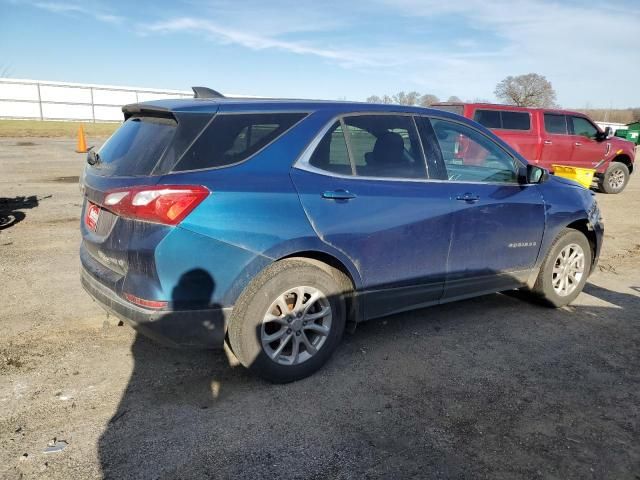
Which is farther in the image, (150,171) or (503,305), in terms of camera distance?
(503,305)

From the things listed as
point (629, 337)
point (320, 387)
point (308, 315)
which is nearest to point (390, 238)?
point (308, 315)

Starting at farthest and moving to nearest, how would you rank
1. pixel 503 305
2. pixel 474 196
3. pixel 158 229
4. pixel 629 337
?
pixel 503 305, pixel 629 337, pixel 474 196, pixel 158 229

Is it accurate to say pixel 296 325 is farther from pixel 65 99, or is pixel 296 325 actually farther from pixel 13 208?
pixel 65 99

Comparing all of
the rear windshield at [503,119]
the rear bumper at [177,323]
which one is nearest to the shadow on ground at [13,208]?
the rear bumper at [177,323]

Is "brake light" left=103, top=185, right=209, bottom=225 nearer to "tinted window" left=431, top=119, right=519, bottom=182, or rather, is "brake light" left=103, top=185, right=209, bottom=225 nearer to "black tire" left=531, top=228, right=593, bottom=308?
"tinted window" left=431, top=119, right=519, bottom=182

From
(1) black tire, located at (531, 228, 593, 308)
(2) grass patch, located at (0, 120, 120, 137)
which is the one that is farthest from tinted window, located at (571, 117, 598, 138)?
(2) grass patch, located at (0, 120, 120, 137)

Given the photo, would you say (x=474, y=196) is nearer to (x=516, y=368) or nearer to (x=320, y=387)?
(x=516, y=368)

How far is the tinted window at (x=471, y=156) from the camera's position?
3.89 m

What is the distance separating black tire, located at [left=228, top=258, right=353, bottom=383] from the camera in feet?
9.84

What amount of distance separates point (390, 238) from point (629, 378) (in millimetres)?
1964

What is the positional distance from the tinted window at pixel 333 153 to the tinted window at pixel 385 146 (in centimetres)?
7

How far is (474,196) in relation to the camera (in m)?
3.88

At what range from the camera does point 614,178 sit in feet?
43.4

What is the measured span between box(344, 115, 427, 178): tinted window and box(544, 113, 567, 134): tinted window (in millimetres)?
8937
